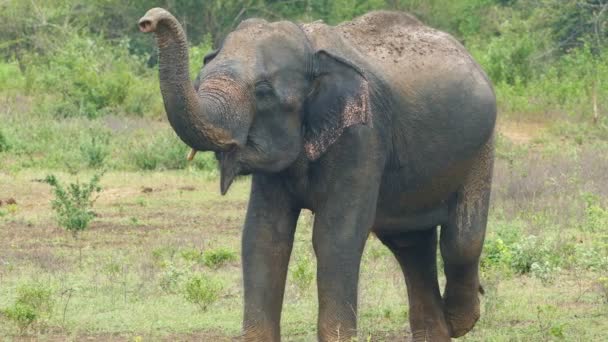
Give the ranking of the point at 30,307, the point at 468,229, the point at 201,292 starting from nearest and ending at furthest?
the point at 468,229
the point at 30,307
the point at 201,292

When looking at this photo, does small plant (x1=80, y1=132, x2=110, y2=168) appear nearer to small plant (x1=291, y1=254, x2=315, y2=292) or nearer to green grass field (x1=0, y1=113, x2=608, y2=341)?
green grass field (x1=0, y1=113, x2=608, y2=341)

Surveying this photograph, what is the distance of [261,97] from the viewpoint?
6387mm

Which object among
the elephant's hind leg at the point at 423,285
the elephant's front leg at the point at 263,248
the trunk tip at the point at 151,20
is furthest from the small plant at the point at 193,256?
the trunk tip at the point at 151,20

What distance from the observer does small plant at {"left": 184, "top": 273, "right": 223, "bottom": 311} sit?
860 cm

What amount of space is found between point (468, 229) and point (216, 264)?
129 inches

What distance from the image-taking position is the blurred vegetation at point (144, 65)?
1752cm

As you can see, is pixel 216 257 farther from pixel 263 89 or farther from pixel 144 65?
pixel 144 65

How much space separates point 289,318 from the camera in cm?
859

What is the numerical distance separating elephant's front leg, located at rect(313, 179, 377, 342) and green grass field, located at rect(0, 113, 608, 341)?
1.19m

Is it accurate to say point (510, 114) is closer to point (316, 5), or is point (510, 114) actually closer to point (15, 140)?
point (15, 140)

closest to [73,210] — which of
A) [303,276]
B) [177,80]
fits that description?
[303,276]

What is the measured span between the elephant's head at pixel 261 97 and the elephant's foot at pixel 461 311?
1.58 meters

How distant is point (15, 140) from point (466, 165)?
35.8ft

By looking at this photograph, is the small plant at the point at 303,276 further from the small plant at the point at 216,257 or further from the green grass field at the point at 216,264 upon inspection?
the small plant at the point at 216,257
